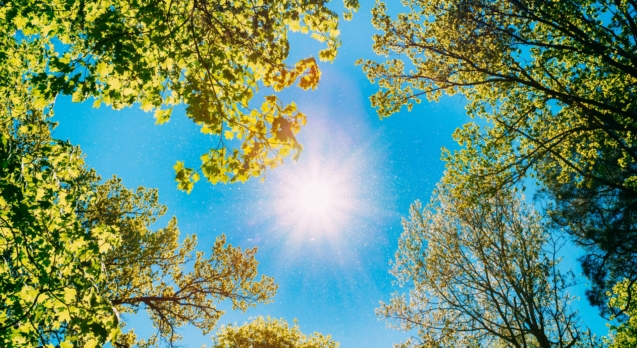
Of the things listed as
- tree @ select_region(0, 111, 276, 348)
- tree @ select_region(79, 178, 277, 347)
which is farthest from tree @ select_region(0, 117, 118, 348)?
tree @ select_region(79, 178, 277, 347)

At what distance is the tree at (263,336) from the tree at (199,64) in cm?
2550

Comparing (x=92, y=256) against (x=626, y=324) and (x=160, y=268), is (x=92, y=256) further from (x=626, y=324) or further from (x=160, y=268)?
(x=626, y=324)

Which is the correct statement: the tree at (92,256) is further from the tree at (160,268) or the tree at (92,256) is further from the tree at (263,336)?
the tree at (263,336)

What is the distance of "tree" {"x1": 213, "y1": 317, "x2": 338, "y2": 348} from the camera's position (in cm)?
2631

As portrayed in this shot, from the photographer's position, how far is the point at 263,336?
26.7 m

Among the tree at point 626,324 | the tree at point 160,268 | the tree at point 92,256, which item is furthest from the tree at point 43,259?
the tree at point 626,324

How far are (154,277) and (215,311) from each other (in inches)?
130

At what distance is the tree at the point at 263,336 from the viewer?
26312 mm

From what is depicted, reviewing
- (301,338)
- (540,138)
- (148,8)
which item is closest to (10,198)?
(148,8)

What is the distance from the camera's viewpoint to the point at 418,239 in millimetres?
15562

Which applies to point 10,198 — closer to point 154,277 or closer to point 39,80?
point 39,80

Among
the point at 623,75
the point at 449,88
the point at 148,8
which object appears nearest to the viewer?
the point at 148,8

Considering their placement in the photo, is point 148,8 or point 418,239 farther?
point 418,239

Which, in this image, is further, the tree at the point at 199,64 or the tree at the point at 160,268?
the tree at the point at 160,268
